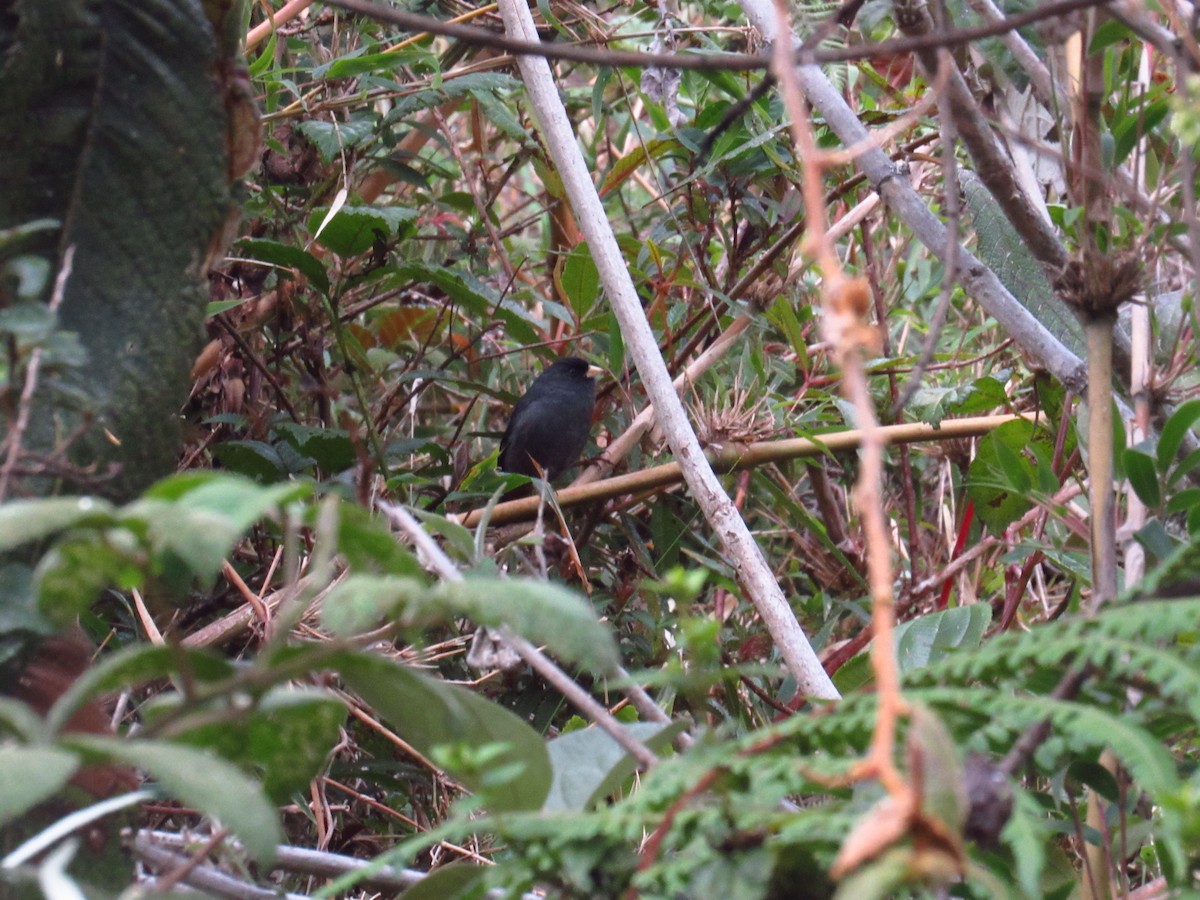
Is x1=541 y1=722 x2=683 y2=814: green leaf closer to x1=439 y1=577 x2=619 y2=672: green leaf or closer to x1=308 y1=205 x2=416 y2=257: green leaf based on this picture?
x1=439 y1=577 x2=619 y2=672: green leaf

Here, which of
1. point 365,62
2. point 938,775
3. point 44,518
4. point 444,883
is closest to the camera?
point 938,775

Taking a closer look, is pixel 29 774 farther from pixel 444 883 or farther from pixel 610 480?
pixel 610 480

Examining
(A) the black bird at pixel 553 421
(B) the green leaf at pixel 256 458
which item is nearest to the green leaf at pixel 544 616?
(B) the green leaf at pixel 256 458

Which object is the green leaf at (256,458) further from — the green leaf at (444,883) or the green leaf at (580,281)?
the green leaf at (444,883)

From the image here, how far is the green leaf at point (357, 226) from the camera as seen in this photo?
2199 mm

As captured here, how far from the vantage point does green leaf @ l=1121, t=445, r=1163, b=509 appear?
2.99 ft

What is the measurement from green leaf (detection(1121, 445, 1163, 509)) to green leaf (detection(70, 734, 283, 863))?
0.67 meters

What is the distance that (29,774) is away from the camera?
1.71ft

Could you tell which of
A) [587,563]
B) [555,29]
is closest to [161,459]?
[587,563]

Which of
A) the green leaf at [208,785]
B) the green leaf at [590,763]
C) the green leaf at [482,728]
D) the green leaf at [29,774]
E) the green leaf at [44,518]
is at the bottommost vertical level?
the green leaf at [590,763]

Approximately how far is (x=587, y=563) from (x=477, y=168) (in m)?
1.27

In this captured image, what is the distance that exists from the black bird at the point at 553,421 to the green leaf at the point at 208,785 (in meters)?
2.66

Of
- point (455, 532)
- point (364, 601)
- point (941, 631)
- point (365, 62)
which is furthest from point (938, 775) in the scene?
point (365, 62)

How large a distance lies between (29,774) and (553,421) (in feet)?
9.58
